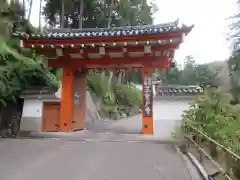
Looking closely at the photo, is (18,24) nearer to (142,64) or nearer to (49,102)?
(49,102)

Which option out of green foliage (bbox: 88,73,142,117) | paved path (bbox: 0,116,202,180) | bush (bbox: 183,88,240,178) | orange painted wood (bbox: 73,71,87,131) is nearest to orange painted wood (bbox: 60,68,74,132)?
orange painted wood (bbox: 73,71,87,131)

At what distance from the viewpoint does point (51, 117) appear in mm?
14742

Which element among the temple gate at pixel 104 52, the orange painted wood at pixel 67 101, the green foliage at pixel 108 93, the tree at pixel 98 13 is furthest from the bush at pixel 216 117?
the tree at pixel 98 13

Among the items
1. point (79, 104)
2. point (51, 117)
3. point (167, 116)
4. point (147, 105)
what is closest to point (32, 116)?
point (51, 117)

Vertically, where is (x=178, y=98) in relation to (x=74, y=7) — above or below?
below

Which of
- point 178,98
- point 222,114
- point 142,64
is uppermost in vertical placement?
point 142,64

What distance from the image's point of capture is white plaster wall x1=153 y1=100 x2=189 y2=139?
42.5 ft

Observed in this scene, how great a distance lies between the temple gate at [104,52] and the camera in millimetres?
12266

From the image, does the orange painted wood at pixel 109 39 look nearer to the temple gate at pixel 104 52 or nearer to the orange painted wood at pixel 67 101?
the temple gate at pixel 104 52

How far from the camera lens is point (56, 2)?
27.2 metres

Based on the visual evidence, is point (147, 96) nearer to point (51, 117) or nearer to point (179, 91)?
point (179, 91)

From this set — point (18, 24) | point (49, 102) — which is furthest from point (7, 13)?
point (49, 102)

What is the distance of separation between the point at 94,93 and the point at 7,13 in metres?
11.3

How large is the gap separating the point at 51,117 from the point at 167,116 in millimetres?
5656
